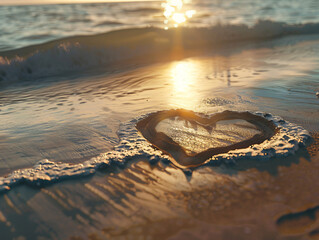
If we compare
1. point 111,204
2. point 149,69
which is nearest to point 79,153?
point 111,204

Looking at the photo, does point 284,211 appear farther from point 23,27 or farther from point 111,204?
point 23,27

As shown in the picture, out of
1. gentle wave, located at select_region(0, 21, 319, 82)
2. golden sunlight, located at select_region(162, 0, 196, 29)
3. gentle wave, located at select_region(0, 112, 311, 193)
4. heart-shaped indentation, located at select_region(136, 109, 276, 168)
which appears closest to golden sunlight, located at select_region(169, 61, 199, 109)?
heart-shaped indentation, located at select_region(136, 109, 276, 168)

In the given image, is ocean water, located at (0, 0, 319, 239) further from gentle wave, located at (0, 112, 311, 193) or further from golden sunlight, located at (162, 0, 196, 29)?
golden sunlight, located at (162, 0, 196, 29)

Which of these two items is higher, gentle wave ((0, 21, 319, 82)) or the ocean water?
gentle wave ((0, 21, 319, 82))

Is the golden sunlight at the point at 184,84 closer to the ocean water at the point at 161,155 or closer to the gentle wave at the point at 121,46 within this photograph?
the ocean water at the point at 161,155

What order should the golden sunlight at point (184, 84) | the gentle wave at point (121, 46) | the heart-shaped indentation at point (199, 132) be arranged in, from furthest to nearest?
1. the gentle wave at point (121, 46)
2. the golden sunlight at point (184, 84)
3. the heart-shaped indentation at point (199, 132)

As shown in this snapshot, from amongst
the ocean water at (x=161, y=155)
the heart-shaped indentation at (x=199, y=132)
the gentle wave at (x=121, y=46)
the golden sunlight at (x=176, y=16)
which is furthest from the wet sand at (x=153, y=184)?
the golden sunlight at (x=176, y=16)
